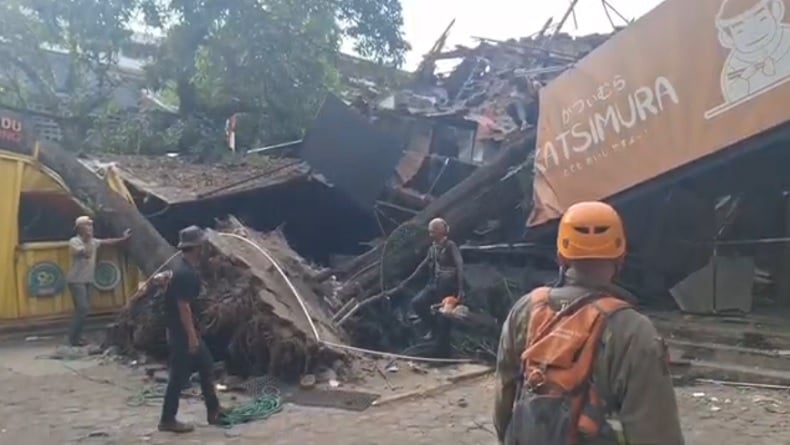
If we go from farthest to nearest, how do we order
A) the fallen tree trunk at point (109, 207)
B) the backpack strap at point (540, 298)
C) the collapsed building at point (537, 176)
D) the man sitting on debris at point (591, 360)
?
the fallen tree trunk at point (109, 207)
the collapsed building at point (537, 176)
the backpack strap at point (540, 298)
the man sitting on debris at point (591, 360)

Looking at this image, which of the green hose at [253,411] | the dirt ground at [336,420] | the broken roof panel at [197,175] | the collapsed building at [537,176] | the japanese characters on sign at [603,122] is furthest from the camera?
the broken roof panel at [197,175]

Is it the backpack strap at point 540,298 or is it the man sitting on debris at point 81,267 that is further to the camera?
the man sitting on debris at point 81,267

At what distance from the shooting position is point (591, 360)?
108 inches

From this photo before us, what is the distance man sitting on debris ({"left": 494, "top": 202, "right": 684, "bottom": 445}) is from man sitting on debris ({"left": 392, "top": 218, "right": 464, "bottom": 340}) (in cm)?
727

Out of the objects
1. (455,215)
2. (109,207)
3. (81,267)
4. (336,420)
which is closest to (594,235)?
(336,420)

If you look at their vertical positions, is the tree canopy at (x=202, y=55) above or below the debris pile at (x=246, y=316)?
above

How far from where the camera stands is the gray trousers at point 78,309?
37.1ft

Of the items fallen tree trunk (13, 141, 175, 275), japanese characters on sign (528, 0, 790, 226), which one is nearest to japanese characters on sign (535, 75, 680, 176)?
japanese characters on sign (528, 0, 790, 226)

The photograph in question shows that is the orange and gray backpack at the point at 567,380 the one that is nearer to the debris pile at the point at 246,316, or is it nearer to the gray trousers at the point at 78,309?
the debris pile at the point at 246,316

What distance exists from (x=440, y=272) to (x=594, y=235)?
752 centimetres

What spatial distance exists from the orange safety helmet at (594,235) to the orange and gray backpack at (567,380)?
14 cm

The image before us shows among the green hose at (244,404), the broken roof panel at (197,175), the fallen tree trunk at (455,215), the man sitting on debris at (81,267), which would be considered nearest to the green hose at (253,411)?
the green hose at (244,404)

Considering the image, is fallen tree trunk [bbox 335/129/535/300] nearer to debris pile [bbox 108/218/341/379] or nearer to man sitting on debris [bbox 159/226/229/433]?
debris pile [bbox 108/218/341/379]

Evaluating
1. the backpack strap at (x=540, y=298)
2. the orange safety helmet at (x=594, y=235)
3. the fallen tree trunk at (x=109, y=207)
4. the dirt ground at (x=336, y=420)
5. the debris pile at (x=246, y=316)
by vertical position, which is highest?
the fallen tree trunk at (x=109, y=207)
